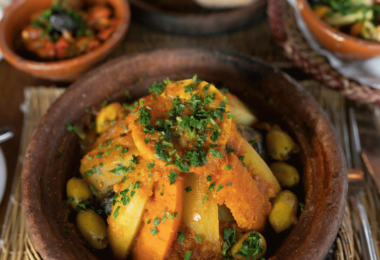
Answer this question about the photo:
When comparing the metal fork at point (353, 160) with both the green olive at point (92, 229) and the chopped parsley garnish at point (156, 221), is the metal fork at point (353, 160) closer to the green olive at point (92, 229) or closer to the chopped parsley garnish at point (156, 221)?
the chopped parsley garnish at point (156, 221)

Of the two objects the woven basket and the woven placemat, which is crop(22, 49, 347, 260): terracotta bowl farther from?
the woven basket

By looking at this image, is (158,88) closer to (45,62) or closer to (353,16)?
(45,62)

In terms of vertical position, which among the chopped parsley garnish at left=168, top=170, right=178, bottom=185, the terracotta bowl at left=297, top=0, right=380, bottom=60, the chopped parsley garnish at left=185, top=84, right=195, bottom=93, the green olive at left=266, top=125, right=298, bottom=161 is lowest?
the green olive at left=266, top=125, right=298, bottom=161

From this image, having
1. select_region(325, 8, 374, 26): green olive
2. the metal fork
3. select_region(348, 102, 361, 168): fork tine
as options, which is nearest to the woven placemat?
the metal fork

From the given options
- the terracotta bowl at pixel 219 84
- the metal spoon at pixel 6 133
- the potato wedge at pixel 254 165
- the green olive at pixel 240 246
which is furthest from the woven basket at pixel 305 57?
the metal spoon at pixel 6 133

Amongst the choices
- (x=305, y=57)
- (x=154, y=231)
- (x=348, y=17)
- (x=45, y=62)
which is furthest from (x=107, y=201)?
(x=348, y=17)

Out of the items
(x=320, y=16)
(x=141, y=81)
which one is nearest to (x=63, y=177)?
(x=141, y=81)
